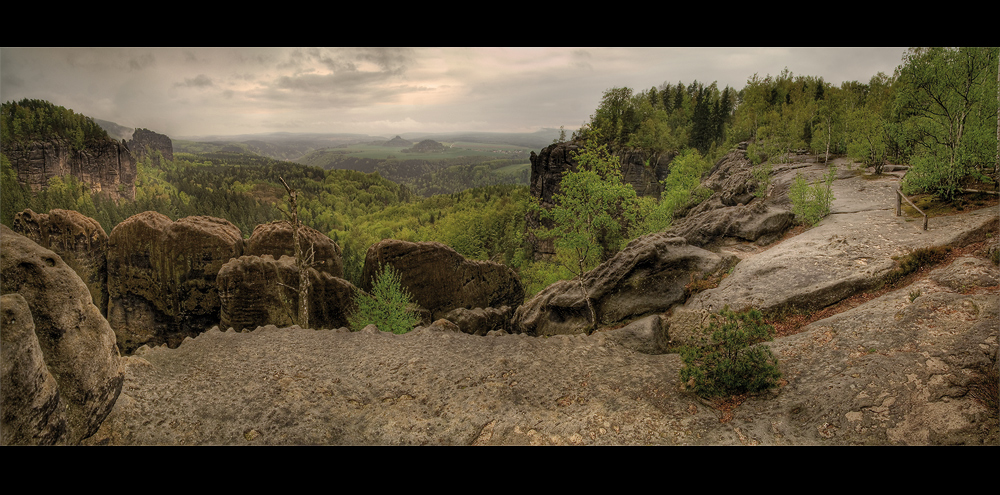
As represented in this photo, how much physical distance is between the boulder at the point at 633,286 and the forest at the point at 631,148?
6.32 feet

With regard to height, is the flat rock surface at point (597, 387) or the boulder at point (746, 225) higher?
the boulder at point (746, 225)

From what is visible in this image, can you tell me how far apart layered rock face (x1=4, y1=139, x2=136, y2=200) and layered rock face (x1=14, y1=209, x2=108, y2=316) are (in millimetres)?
79298

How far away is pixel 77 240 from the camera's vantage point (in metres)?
26.7

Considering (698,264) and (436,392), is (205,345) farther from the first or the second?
(698,264)

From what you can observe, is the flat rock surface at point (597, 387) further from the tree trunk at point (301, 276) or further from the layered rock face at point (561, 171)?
the layered rock face at point (561, 171)

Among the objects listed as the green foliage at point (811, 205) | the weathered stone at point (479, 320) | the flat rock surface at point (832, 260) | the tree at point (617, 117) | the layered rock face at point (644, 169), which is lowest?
the weathered stone at point (479, 320)

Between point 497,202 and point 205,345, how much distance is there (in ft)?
312

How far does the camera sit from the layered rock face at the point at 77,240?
2608 cm

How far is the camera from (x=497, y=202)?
10488cm

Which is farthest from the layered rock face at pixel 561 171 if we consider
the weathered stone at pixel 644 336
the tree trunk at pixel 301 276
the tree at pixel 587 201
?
the weathered stone at pixel 644 336

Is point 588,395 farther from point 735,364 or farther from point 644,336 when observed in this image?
point 644,336

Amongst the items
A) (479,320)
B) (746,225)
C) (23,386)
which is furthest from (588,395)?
(746,225)

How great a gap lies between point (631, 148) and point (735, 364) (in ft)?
185

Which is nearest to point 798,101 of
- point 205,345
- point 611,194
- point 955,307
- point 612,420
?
point 611,194
